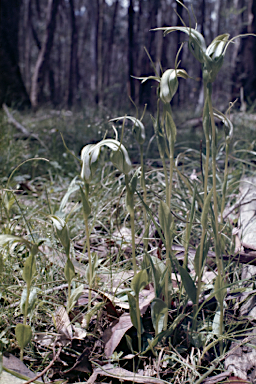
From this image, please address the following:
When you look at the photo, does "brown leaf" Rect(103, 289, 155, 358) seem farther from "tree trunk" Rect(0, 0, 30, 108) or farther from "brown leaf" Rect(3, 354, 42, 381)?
"tree trunk" Rect(0, 0, 30, 108)

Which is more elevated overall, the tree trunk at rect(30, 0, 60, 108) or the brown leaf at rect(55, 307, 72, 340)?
the tree trunk at rect(30, 0, 60, 108)

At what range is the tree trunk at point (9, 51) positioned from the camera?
4566mm

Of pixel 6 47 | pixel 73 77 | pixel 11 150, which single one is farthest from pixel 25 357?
pixel 73 77

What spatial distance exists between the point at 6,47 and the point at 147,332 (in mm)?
5263

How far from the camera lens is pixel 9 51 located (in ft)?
16.0

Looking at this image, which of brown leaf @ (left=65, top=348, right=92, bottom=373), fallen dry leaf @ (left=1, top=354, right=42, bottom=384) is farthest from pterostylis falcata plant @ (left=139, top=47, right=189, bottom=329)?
fallen dry leaf @ (left=1, top=354, right=42, bottom=384)

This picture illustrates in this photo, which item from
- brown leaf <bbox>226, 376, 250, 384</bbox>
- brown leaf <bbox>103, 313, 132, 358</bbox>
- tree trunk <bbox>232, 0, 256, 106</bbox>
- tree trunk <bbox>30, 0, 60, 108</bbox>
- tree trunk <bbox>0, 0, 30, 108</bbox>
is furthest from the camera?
tree trunk <bbox>30, 0, 60, 108</bbox>

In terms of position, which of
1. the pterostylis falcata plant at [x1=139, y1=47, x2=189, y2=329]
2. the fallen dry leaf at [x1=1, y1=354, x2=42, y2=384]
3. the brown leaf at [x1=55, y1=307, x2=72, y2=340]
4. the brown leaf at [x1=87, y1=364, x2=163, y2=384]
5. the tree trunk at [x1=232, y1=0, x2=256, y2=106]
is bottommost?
the brown leaf at [x1=87, y1=364, x2=163, y2=384]

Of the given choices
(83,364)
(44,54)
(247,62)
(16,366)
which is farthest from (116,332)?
(44,54)

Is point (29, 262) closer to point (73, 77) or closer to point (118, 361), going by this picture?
point (118, 361)

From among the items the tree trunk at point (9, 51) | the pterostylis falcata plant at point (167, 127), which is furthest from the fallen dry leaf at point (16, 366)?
the tree trunk at point (9, 51)

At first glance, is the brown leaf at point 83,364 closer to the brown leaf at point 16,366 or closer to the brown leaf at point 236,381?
the brown leaf at point 16,366

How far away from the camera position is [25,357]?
0.76 m

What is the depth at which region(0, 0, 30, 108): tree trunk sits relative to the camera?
457 centimetres
